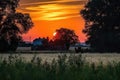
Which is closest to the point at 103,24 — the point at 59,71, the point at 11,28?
the point at 11,28

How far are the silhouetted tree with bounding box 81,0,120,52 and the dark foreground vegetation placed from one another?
259 ft

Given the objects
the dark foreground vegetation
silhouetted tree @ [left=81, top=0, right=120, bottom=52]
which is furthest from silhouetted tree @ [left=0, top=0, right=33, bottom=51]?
the dark foreground vegetation

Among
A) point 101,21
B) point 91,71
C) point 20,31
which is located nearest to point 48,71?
point 91,71

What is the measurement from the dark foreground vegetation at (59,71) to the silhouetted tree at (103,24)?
259ft

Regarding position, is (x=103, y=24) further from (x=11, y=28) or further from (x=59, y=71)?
(x=59, y=71)

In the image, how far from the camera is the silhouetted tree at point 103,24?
306 feet

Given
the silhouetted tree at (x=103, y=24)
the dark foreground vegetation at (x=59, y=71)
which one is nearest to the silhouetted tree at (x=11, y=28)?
the silhouetted tree at (x=103, y=24)

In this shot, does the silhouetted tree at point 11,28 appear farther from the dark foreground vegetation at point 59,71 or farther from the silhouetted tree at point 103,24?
the dark foreground vegetation at point 59,71

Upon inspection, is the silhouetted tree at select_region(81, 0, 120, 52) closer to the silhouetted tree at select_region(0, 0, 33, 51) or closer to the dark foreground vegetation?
the silhouetted tree at select_region(0, 0, 33, 51)

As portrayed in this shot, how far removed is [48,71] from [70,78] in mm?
1009

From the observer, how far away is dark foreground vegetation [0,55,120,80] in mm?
11523

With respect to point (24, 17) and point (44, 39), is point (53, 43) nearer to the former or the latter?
point (44, 39)

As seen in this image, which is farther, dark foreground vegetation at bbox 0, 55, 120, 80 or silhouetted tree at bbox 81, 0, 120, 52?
silhouetted tree at bbox 81, 0, 120, 52

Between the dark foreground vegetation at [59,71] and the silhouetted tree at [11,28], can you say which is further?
the silhouetted tree at [11,28]
